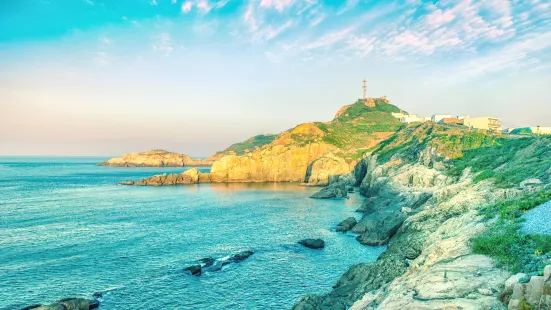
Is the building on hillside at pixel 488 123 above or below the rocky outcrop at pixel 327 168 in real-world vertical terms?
above

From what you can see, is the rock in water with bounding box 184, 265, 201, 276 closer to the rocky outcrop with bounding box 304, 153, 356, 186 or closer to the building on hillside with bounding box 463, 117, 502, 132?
the rocky outcrop with bounding box 304, 153, 356, 186

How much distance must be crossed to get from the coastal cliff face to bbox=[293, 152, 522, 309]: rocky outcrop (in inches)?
1.5

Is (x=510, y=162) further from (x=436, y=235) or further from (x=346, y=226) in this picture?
(x=436, y=235)

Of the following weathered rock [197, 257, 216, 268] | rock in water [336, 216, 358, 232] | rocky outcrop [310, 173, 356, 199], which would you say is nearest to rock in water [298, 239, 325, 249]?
rock in water [336, 216, 358, 232]

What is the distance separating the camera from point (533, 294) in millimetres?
10953

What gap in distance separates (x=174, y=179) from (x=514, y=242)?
123852 millimetres

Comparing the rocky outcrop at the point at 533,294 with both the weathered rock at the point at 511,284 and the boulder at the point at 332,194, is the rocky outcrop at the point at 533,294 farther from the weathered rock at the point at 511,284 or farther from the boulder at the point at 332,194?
the boulder at the point at 332,194

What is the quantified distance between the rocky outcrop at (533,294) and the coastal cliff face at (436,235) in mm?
242

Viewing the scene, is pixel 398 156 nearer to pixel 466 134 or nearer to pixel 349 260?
pixel 466 134

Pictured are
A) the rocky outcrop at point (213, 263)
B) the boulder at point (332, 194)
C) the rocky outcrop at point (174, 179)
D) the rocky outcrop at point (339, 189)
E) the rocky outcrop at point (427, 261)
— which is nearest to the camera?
the rocky outcrop at point (427, 261)

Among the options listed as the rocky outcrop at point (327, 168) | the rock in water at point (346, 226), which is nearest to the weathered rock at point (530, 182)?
the rock in water at point (346, 226)

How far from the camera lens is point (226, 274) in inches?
1384

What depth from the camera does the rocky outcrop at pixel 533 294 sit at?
415 inches

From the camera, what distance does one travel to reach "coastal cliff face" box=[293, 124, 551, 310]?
14.4 meters
